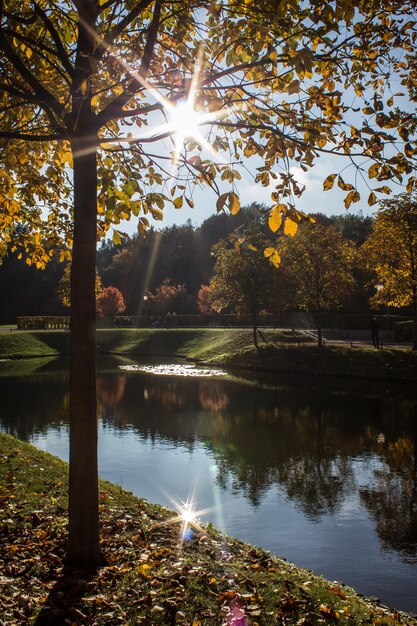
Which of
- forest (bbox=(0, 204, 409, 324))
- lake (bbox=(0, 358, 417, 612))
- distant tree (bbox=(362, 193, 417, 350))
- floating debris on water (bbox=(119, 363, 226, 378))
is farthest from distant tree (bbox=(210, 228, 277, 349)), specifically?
forest (bbox=(0, 204, 409, 324))

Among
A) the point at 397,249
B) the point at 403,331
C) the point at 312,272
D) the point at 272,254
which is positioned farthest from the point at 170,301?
the point at 272,254

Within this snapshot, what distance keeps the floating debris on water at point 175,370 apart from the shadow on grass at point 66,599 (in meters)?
30.0

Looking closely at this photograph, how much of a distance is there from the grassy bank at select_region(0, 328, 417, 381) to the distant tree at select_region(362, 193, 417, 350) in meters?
2.86

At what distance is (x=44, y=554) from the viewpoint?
6.01 metres

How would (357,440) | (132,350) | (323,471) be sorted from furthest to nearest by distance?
(132,350), (357,440), (323,471)

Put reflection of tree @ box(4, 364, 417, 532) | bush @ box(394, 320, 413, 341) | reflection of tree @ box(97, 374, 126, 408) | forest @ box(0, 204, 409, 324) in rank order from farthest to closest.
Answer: forest @ box(0, 204, 409, 324) < bush @ box(394, 320, 413, 341) < reflection of tree @ box(97, 374, 126, 408) < reflection of tree @ box(4, 364, 417, 532)

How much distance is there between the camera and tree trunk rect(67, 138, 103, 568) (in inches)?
231

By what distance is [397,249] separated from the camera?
108 ft

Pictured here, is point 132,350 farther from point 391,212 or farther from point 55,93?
point 55,93

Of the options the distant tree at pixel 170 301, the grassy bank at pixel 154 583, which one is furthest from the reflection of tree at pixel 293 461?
the distant tree at pixel 170 301

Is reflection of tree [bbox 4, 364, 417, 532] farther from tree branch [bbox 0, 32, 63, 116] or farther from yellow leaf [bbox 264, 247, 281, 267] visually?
tree branch [bbox 0, 32, 63, 116]

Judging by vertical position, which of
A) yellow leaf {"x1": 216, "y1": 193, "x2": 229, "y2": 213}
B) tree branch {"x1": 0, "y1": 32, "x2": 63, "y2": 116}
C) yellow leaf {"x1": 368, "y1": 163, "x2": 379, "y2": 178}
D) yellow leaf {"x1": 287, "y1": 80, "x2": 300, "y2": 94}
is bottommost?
yellow leaf {"x1": 216, "y1": 193, "x2": 229, "y2": 213}

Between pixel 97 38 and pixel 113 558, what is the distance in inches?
211

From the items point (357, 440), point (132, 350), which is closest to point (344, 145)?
point (357, 440)
